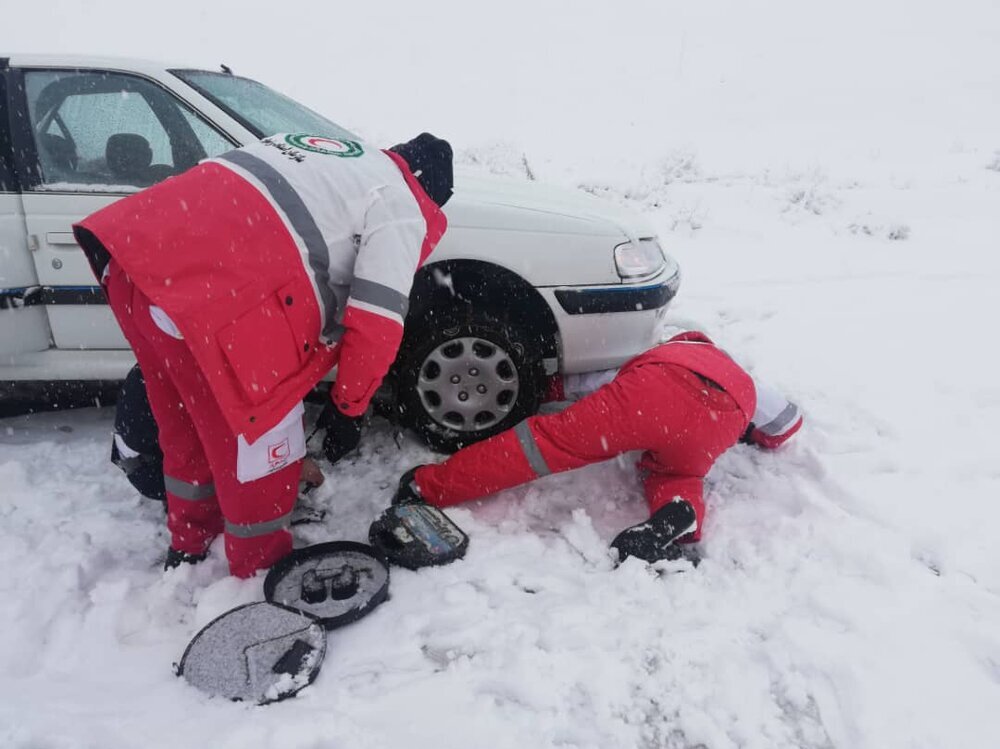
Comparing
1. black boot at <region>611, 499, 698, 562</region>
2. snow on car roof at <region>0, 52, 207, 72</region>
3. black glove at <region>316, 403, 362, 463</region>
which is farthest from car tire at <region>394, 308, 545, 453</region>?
snow on car roof at <region>0, 52, 207, 72</region>

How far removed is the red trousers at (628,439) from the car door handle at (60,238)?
5.91 ft

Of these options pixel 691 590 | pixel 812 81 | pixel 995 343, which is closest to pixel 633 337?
pixel 691 590

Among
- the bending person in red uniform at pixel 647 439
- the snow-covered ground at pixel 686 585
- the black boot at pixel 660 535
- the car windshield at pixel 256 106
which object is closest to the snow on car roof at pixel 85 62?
the car windshield at pixel 256 106

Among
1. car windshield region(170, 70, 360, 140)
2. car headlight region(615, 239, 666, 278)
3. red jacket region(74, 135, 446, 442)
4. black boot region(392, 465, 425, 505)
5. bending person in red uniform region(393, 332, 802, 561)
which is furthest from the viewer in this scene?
car headlight region(615, 239, 666, 278)

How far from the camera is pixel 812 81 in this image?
17844 mm

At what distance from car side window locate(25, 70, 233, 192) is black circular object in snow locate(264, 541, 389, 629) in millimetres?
1722

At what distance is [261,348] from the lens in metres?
1.88

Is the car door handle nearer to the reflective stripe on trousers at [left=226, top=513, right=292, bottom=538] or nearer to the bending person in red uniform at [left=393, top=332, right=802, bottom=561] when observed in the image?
the reflective stripe on trousers at [left=226, top=513, right=292, bottom=538]

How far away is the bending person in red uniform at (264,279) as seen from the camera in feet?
5.88

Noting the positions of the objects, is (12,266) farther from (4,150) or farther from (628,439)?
(628,439)

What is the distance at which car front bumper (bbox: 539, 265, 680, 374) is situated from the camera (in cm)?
302

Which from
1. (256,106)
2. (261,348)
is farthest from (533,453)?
(256,106)

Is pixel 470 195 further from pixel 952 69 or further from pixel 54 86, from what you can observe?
pixel 952 69

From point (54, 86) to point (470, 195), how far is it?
1832 millimetres
